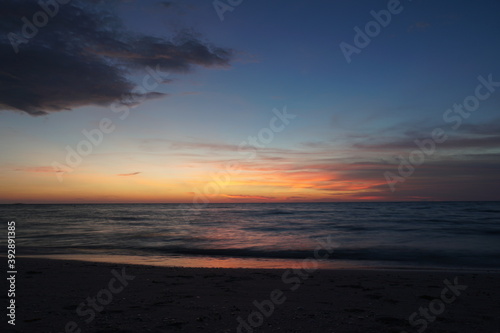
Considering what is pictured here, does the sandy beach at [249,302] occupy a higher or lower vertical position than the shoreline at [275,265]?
higher

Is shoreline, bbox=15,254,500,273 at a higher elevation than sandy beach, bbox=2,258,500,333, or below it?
below

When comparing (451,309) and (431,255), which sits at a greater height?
(451,309)

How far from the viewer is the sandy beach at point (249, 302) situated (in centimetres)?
500

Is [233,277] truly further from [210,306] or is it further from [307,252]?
[307,252]

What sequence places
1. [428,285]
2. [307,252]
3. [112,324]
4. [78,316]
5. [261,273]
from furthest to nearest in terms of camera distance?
[307,252] → [261,273] → [428,285] → [78,316] → [112,324]

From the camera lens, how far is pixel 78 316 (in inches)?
208

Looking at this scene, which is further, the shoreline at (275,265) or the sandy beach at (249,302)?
the shoreline at (275,265)

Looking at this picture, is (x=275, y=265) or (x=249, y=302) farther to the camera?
(x=275, y=265)

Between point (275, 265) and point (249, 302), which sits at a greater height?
point (249, 302)

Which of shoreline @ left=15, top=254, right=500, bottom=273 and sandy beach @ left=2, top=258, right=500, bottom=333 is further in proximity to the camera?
shoreline @ left=15, top=254, right=500, bottom=273

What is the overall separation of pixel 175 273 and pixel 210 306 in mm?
3701

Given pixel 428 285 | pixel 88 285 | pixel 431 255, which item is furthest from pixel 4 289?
pixel 431 255

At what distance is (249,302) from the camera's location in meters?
6.28

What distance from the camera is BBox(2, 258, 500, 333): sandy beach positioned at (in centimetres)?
500
